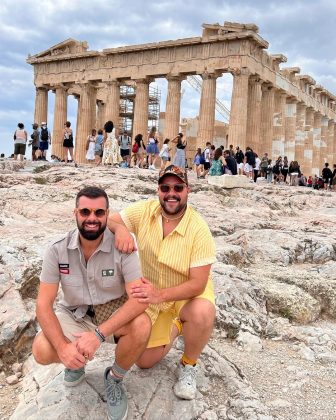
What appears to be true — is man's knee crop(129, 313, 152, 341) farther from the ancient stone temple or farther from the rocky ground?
the ancient stone temple

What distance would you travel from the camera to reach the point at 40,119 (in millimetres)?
33781

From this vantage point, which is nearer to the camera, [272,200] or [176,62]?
[272,200]

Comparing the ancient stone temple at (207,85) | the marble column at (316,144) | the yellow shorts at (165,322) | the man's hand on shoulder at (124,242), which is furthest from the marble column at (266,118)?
the man's hand on shoulder at (124,242)

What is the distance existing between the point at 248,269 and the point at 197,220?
10.8 feet

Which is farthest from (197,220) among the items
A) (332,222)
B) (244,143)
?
(244,143)

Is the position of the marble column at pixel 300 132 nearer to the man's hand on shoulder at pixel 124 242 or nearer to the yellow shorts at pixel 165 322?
the yellow shorts at pixel 165 322

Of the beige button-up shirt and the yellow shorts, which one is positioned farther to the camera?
the yellow shorts

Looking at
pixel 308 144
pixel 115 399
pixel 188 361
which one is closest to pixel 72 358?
pixel 115 399

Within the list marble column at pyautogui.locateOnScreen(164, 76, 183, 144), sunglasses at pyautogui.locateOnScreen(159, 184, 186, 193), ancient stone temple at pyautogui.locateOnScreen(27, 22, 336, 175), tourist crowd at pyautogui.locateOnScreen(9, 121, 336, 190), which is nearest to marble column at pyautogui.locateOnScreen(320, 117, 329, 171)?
ancient stone temple at pyautogui.locateOnScreen(27, 22, 336, 175)

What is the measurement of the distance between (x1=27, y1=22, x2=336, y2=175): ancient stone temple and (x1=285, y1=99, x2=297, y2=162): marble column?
38 millimetres

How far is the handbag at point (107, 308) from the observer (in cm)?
351

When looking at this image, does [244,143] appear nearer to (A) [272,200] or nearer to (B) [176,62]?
(B) [176,62]

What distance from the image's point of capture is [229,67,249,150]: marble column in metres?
26.0

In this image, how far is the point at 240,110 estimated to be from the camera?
2600 centimetres
